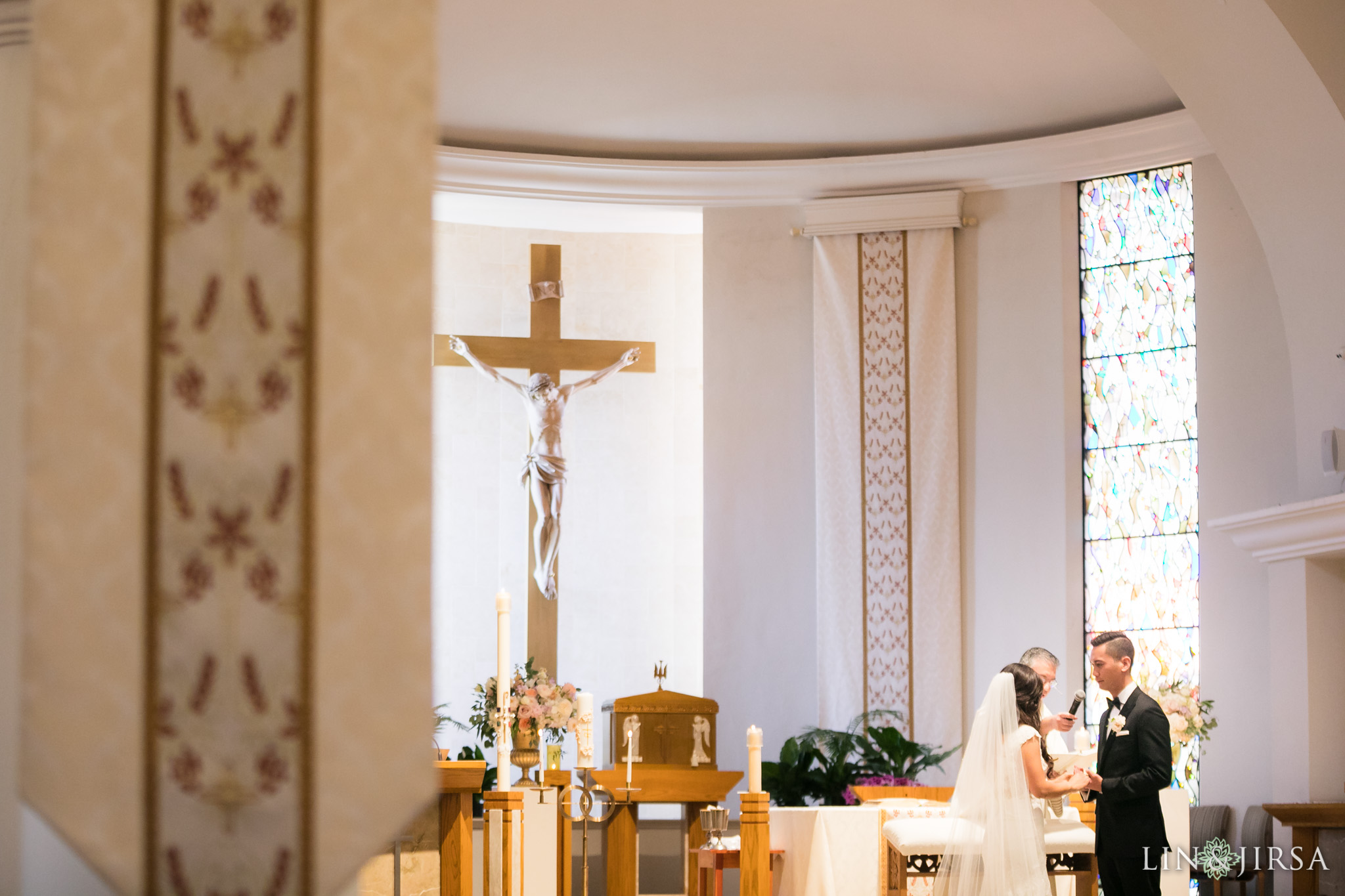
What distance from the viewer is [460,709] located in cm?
1052

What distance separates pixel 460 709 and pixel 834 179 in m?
5.14

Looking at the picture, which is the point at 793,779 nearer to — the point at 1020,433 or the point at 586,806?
the point at 1020,433

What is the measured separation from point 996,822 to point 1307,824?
2829mm

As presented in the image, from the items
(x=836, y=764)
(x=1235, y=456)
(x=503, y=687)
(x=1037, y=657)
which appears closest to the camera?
(x=503, y=687)

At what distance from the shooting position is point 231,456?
177 centimetres

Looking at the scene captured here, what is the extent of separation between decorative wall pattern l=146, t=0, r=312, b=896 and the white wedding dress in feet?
13.4

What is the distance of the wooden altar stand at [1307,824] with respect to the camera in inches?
277

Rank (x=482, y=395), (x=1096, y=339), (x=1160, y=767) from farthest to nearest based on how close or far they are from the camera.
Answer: (x=482, y=395)
(x=1096, y=339)
(x=1160, y=767)

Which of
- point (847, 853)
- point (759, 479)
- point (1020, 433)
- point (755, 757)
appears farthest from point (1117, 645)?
point (759, 479)

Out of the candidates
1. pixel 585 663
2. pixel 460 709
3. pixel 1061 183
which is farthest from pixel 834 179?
pixel 460 709

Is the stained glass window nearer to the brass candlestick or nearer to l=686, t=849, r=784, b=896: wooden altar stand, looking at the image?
l=686, t=849, r=784, b=896: wooden altar stand

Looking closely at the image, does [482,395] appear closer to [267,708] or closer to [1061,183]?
[1061,183]

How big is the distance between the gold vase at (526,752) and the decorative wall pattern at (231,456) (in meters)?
4.95

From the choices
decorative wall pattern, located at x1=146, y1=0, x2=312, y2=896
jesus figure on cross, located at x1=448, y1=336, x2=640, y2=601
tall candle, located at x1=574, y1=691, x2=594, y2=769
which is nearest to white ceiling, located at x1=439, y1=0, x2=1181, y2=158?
jesus figure on cross, located at x1=448, y1=336, x2=640, y2=601
